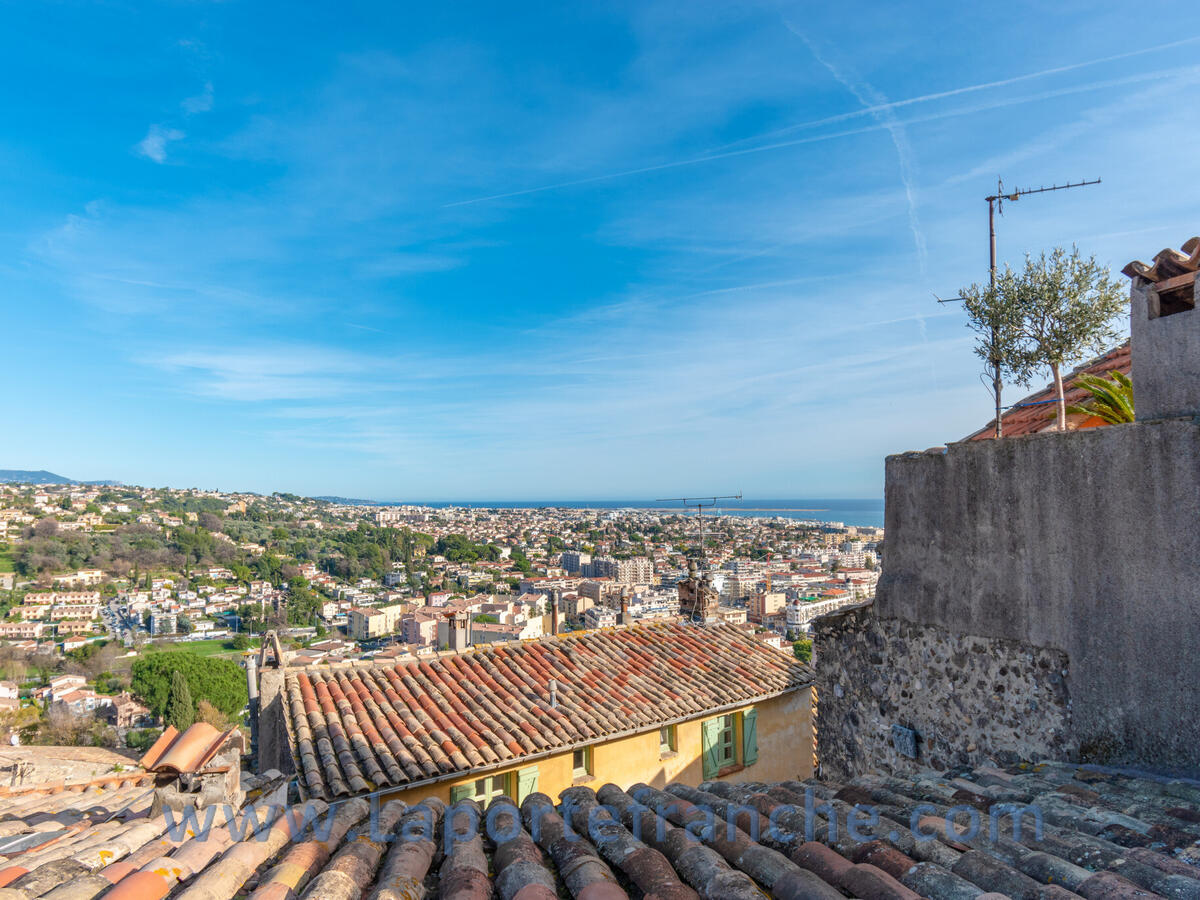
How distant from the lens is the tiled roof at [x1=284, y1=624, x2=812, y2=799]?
7812 millimetres

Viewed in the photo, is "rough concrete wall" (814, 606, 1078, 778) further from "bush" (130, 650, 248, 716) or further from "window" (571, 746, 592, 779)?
"bush" (130, 650, 248, 716)

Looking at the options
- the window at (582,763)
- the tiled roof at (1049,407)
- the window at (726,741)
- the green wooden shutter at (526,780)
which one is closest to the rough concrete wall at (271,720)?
the green wooden shutter at (526,780)

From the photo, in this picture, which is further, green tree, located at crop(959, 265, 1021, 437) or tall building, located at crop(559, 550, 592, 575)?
tall building, located at crop(559, 550, 592, 575)

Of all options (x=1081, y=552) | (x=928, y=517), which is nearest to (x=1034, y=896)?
(x=1081, y=552)

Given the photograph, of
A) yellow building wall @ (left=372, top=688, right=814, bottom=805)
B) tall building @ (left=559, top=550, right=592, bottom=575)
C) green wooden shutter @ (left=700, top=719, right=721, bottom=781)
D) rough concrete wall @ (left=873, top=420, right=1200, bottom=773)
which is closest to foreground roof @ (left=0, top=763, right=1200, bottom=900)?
rough concrete wall @ (left=873, top=420, right=1200, bottom=773)

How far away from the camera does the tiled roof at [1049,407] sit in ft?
20.6

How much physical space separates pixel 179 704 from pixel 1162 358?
142 ft

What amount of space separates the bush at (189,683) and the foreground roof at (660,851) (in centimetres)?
3906

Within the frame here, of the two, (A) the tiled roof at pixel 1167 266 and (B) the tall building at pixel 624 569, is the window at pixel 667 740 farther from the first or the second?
(B) the tall building at pixel 624 569

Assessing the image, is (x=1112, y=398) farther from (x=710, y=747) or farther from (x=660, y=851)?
(x=710, y=747)

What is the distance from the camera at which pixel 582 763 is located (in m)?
9.17

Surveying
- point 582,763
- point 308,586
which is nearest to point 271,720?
point 582,763

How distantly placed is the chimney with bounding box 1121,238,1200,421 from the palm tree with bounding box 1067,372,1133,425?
29.6 inches

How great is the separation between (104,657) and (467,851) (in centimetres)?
6156
